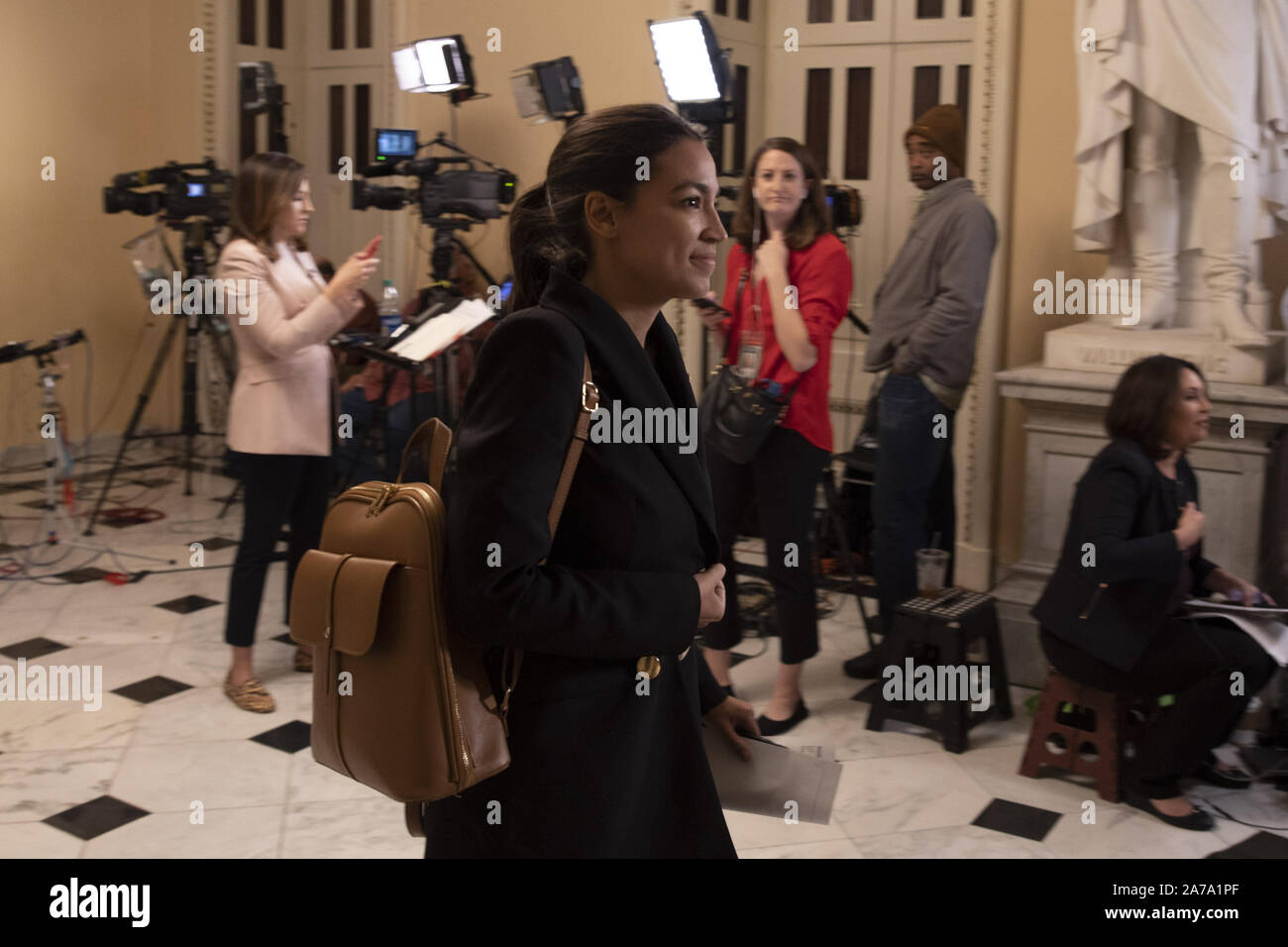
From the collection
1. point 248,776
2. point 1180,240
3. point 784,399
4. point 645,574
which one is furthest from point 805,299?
point 645,574

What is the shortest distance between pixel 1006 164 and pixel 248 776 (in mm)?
3162

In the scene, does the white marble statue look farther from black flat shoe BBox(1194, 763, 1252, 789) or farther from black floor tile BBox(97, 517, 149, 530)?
black floor tile BBox(97, 517, 149, 530)

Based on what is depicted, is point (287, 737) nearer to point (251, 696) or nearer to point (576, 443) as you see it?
point (251, 696)

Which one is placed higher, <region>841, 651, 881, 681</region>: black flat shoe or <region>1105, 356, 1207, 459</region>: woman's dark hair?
<region>1105, 356, 1207, 459</region>: woman's dark hair

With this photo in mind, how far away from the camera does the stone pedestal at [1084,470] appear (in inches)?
145

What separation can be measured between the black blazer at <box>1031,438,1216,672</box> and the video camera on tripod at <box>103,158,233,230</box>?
3.88 meters

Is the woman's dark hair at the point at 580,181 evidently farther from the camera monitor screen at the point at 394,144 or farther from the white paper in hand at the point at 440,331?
the camera monitor screen at the point at 394,144

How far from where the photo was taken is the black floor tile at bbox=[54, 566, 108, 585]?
4945mm

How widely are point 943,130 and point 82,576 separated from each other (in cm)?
343

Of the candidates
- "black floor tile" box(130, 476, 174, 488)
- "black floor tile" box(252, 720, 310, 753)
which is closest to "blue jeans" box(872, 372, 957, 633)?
"black floor tile" box(252, 720, 310, 753)

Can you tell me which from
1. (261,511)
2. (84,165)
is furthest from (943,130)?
(84,165)

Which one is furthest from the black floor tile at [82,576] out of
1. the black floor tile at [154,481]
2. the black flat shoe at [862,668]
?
the black flat shoe at [862,668]

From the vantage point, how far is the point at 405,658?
4.37ft
